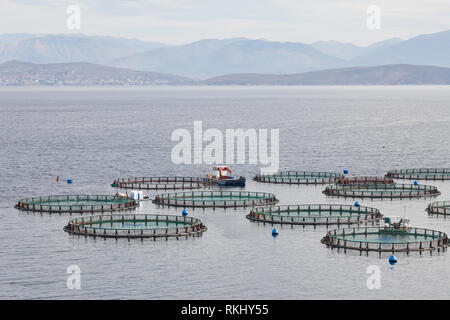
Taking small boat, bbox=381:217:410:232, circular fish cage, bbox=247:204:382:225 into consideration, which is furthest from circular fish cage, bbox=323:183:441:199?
small boat, bbox=381:217:410:232

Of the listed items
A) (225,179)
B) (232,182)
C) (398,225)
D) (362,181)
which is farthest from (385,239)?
(225,179)

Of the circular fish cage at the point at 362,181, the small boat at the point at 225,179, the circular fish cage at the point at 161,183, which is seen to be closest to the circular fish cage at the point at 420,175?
the circular fish cage at the point at 362,181

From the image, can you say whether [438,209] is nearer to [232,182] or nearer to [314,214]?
[314,214]

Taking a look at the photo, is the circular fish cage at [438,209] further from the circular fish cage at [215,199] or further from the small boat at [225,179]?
the small boat at [225,179]

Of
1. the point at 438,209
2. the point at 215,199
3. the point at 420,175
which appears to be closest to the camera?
the point at 438,209
